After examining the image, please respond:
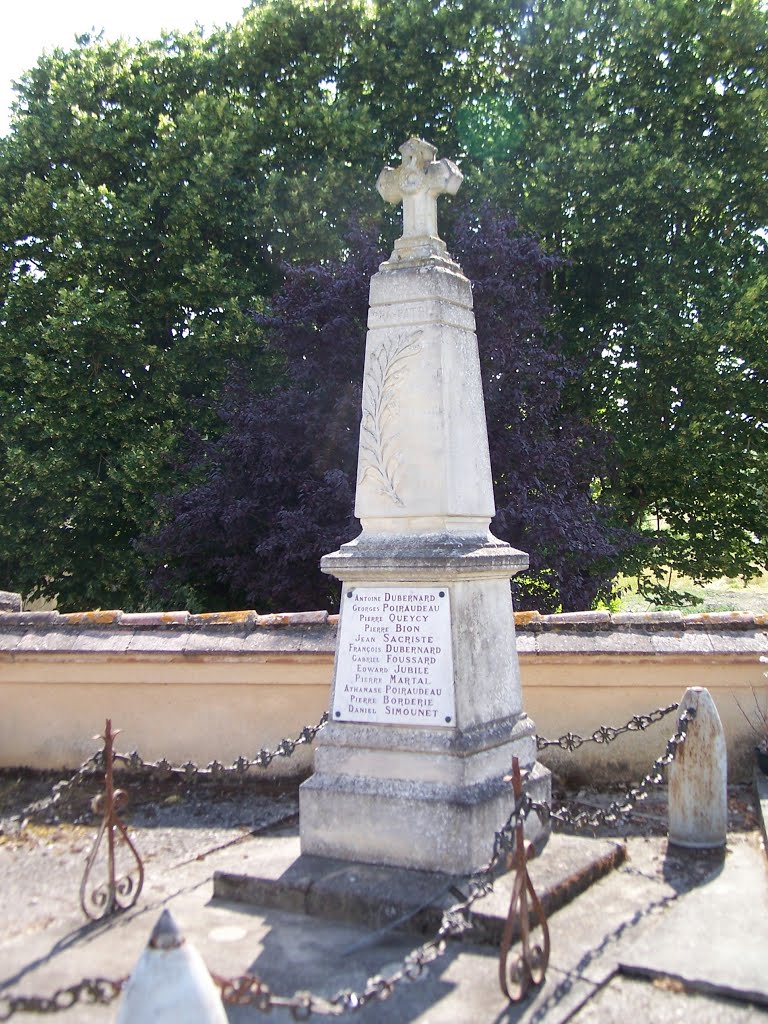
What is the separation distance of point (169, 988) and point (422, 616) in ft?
8.41

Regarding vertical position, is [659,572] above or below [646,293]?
below

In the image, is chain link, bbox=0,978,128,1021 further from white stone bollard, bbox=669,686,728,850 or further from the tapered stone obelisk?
white stone bollard, bbox=669,686,728,850

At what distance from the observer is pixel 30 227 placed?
1343 centimetres

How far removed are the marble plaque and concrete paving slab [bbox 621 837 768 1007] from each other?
1.32 metres

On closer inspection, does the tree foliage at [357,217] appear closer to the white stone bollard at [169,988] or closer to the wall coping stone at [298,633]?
the wall coping stone at [298,633]

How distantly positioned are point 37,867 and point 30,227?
1039cm

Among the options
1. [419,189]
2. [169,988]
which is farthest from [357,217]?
[169,988]

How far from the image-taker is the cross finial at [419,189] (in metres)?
5.35

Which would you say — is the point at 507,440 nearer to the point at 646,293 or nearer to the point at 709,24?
the point at 646,293

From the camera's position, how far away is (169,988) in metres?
2.54

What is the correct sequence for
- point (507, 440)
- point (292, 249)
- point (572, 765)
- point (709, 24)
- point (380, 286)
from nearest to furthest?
point (380, 286) < point (572, 765) < point (507, 440) < point (709, 24) < point (292, 249)

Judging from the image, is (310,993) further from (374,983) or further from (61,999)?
(61,999)

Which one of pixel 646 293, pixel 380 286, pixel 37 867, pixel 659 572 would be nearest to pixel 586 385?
pixel 646 293

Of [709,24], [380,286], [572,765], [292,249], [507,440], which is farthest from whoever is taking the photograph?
[292,249]
